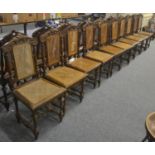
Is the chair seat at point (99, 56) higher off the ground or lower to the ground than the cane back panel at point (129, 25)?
lower

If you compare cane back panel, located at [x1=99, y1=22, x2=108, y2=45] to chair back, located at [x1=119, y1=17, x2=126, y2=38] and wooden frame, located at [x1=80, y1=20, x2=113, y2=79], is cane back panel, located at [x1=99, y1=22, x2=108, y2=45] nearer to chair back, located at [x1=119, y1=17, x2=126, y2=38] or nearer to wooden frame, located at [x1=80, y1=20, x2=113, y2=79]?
wooden frame, located at [x1=80, y1=20, x2=113, y2=79]

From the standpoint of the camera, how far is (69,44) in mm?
2875

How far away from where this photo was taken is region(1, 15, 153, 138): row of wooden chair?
2096mm

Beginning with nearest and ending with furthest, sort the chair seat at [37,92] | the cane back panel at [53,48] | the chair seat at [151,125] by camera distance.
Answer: the chair seat at [151,125]
the chair seat at [37,92]
the cane back panel at [53,48]

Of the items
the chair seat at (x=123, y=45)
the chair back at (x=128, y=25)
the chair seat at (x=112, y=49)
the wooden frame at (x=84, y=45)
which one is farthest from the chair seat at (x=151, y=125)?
the chair back at (x=128, y=25)

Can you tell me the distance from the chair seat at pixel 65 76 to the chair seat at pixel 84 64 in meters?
0.16

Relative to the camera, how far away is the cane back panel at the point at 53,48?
2.50 metres

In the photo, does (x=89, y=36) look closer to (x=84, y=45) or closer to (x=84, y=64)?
(x=84, y=45)

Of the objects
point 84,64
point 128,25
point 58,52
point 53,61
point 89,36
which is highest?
point 128,25

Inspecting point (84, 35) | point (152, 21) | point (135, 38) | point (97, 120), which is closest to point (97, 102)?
point (97, 120)

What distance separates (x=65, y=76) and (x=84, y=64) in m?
0.53

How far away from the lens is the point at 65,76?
2521 mm

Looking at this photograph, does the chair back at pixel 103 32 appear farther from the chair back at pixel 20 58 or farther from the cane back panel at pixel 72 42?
the chair back at pixel 20 58

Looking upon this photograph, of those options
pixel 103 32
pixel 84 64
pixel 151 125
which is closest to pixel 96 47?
pixel 103 32
